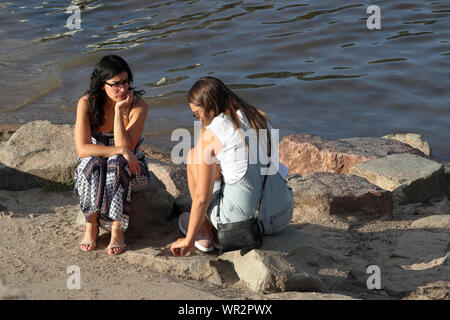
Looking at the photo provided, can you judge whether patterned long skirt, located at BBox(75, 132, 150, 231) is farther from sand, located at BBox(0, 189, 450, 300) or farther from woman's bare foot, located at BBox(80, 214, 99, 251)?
sand, located at BBox(0, 189, 450, 300)

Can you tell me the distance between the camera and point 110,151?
412cm

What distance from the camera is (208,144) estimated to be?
3717 mm

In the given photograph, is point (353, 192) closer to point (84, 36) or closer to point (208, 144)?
point (208, 144)

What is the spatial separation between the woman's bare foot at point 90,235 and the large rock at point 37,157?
3.39 feet

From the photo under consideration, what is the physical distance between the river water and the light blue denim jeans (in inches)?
146

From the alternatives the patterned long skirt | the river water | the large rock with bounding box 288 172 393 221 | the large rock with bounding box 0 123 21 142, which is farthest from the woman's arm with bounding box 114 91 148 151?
the river water

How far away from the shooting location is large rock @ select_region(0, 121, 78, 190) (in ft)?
16.6

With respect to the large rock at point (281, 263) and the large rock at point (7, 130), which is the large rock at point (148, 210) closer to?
the large rock at point (281, 263)

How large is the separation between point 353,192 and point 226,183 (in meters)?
1.40

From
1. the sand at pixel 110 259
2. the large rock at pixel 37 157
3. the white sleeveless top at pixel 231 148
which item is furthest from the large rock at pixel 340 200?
the large rock at pixel 37 157

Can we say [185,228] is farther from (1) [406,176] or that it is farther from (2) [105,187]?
(1) [406,176]

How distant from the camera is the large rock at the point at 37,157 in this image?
5.06 meters

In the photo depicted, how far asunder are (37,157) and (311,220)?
223 centimetres
